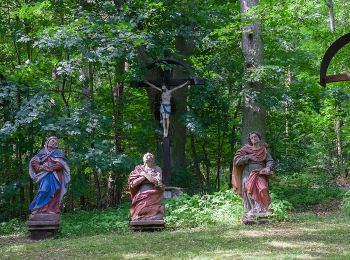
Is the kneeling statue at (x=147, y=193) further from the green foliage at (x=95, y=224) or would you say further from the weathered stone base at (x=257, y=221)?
the weathered stone base at (x=257, y=221)

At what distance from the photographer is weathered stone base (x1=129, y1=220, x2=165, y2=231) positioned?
8625 mm

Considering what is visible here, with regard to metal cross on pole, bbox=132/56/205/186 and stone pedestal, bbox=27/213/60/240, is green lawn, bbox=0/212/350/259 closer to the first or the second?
stone pedestal, bbox=27/213/60/240

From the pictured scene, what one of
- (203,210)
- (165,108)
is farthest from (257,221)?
(165,108)

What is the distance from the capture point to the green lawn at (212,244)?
19.8ft

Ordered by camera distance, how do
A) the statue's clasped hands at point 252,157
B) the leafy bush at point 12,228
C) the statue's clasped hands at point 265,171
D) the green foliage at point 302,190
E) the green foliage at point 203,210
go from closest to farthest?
the statue's clasped hands at point 265,171 → the statue's clasped hands at point 252,157 → the green foliage at point 203,210 → the leafy bush at point 12,228 → the green foliage at point 302,190

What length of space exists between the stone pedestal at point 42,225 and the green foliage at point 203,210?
2.10 meters

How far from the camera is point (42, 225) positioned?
866cm

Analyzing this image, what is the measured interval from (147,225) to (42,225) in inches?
72.1

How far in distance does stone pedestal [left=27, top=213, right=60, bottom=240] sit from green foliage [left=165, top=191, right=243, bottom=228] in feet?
6.90

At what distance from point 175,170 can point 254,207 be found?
14.7ft

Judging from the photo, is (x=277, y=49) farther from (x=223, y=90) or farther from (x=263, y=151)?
(x=263, y=151)

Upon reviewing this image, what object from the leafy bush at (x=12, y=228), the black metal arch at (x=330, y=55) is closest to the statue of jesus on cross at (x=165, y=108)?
the leafy bush at (x=12, y=228)

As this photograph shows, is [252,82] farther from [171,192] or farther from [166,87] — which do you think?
[171,192]

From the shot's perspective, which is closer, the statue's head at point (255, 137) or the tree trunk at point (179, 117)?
the statue's head at point (255, 137)
